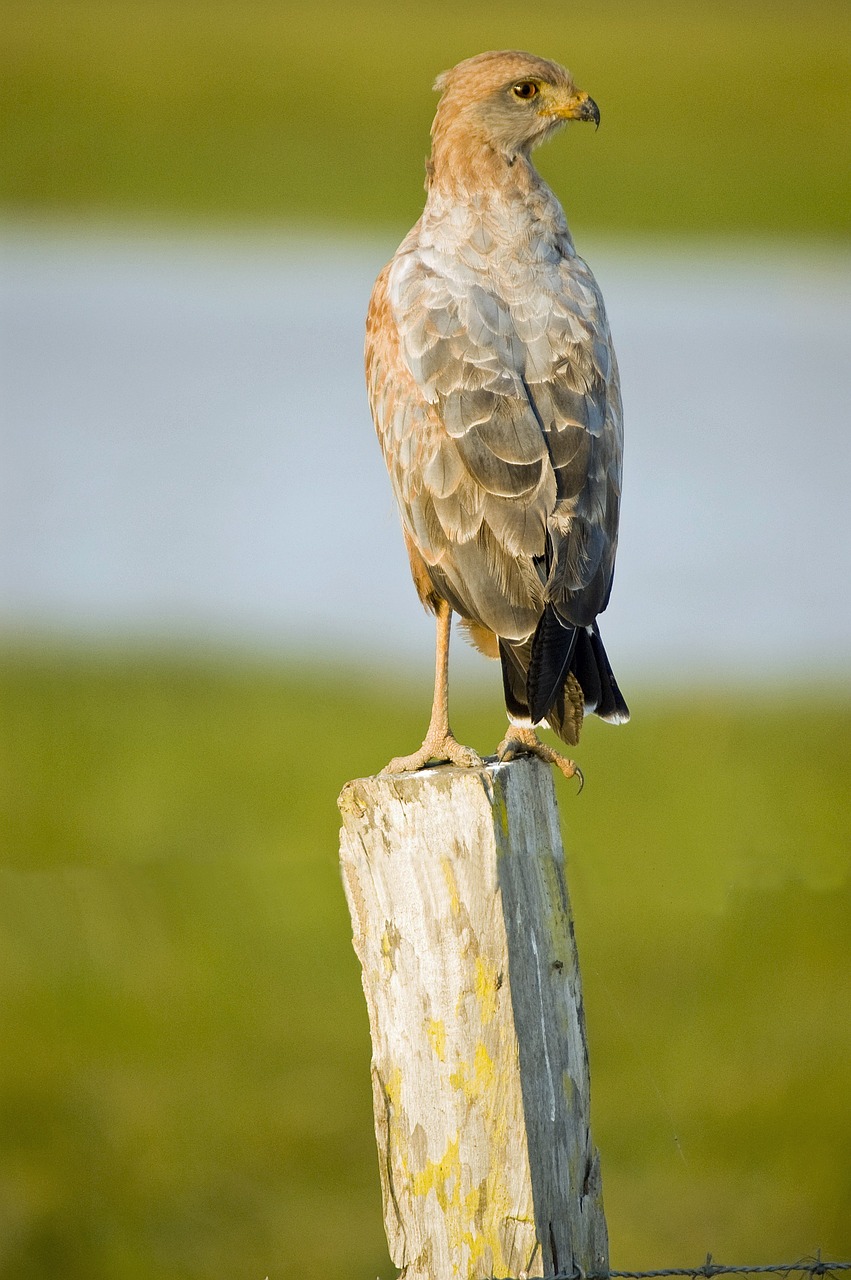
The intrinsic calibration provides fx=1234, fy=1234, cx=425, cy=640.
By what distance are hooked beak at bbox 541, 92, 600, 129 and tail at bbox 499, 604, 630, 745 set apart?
162 cm

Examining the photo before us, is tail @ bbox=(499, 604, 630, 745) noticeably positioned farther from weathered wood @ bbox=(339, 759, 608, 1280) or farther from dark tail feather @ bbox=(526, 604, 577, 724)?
weathered wood @ bbox=(339, 759, 608, 1280)

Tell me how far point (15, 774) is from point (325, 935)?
152 inches

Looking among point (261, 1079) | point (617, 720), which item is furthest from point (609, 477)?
point (261, 1079)

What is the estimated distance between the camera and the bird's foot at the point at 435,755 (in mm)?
3074

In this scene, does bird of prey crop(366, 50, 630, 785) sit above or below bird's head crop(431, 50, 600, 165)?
below

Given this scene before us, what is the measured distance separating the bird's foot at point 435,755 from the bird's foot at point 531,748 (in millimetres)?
93

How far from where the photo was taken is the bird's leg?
10.2ft

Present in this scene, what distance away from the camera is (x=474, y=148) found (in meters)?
3.76

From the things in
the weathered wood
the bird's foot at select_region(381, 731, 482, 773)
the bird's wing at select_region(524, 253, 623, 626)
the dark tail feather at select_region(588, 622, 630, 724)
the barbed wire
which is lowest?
the barbed wire

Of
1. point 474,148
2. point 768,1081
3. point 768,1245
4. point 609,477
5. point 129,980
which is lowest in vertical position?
point 768,1245

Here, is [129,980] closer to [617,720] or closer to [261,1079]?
[261,1079]

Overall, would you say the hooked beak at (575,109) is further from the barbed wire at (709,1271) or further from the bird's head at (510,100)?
the barbed wire at (709,1271)

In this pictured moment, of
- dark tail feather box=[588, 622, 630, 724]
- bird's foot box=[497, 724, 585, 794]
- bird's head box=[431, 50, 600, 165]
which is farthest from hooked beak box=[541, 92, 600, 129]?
bird's foot box=[497, 724, 585, 794]

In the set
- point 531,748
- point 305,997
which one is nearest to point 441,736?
point 531,748
